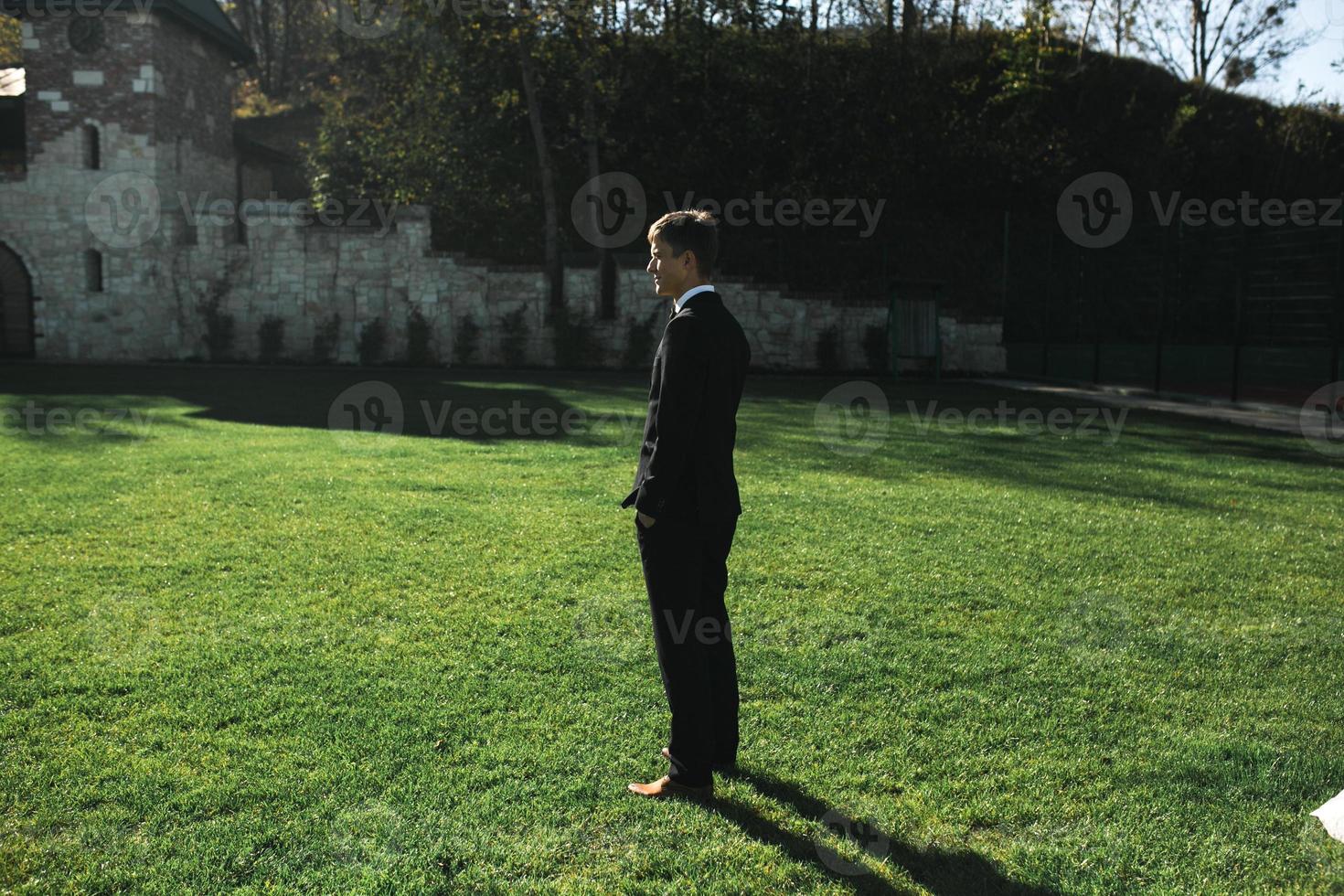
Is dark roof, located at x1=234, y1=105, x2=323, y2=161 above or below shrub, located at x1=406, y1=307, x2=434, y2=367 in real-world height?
above

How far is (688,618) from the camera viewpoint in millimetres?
3494

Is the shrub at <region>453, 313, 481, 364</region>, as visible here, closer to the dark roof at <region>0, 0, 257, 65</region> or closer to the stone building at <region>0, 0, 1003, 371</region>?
the stone building at <region>0, 0, 1003, 371</region>

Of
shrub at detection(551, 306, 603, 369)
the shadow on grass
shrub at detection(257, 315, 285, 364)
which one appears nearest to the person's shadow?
the shadow on grass

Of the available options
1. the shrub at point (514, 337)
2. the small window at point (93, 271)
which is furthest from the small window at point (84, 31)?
the shrub at point (514, 337)

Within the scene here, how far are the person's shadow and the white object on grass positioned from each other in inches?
40.0

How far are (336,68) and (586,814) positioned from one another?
1308 inches

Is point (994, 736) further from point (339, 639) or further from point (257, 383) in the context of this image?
point (257, 383)

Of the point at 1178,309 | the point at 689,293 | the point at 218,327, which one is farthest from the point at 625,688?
the point at 1178,309

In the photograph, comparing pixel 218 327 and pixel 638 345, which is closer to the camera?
pixel 638 345

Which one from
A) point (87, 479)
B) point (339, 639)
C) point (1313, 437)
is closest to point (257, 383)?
point (87, 479)

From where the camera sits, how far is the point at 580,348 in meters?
22.4

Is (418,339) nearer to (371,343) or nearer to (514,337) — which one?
(371,343)

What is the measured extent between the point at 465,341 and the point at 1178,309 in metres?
15.5

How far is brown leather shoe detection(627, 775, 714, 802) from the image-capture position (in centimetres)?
350
